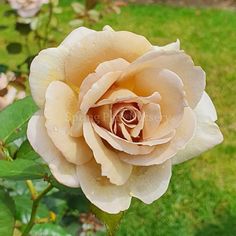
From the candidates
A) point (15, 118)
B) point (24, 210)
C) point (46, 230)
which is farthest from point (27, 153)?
point (24, 210)

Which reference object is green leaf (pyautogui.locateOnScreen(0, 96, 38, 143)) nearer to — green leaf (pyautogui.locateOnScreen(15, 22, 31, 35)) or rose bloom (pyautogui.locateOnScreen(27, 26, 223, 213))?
rose bloom (pyautogui.locateOnScreen(27, 26, 223, 213))

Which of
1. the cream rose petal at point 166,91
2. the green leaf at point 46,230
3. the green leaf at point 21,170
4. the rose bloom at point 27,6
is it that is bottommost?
the green leaf at point 46,230

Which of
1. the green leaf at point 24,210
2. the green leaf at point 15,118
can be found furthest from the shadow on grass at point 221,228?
the green leaf at point 15,118

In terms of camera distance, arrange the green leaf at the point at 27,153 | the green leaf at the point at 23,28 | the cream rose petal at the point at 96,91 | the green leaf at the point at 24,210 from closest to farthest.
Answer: the cream rose petal at the point at 96,91 → the green leaf at the point at 27,153 → the green leaf at the point at 24,210 → the green leaf at the point at 23,28

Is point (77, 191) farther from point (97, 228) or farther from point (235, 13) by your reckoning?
point (235, 13)

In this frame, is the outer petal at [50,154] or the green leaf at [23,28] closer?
the outer petal at [50,154]

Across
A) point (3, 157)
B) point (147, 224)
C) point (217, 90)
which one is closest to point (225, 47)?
point (217, 90)

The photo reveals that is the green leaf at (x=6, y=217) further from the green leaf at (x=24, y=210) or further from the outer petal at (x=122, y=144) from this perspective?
the green leaf at (x=24, y=210)
